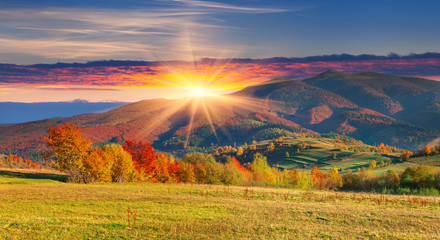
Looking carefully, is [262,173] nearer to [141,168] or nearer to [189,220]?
[141,168]

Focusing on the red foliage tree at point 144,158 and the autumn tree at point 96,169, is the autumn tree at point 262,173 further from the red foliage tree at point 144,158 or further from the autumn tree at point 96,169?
the autumn tree at point 96,169

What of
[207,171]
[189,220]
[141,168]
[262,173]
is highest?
[189,220]

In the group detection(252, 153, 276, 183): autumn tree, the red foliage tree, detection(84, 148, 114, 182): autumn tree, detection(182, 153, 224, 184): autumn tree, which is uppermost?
detection(84, 148, 114, 182): autumn tree

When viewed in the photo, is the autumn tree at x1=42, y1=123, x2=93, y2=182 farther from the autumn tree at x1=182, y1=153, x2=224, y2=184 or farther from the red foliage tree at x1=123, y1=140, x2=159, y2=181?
the autumn tree at x1=182, y1=153, x2=224, y2=184

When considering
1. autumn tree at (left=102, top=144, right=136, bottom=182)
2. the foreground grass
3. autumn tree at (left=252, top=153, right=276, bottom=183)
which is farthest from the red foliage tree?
autumn tree at (left=252, top=153, right=276, bottom=183)

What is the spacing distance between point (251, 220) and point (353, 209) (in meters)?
14.1

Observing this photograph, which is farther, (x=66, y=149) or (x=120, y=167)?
(x=120, y=167)

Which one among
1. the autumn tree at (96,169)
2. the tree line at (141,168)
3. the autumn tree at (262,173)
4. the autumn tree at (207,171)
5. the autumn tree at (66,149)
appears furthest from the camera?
the autumn tree at (262,173)

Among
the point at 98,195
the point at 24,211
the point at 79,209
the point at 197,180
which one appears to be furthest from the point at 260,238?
the point at 197,180

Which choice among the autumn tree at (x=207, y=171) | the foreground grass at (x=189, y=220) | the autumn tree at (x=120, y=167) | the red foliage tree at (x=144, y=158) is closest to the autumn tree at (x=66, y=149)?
the autumn tree at (x=120, y=167)

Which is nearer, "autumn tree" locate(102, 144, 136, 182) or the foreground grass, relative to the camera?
the foreground grass

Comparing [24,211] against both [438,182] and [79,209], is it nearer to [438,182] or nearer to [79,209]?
[79,209]

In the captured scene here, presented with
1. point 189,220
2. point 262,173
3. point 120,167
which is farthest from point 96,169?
point 262,173

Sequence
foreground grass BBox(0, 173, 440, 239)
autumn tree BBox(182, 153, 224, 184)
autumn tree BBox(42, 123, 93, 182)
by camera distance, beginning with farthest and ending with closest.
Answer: autumn tree BBox(182, 153, 224, 184) → autumn tree BBox(42, 123, 93, 182) → foreground grass BBox(0, 173, 440, 239)
